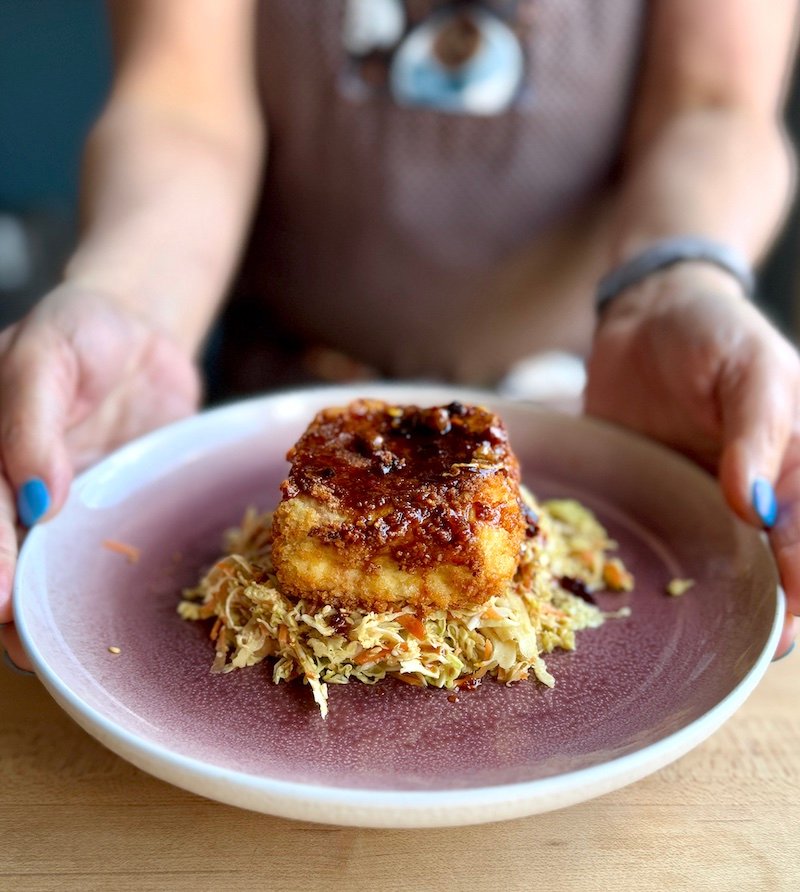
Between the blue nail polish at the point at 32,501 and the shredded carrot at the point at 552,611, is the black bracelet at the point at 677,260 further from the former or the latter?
the blue nail polish at the point at 32,501

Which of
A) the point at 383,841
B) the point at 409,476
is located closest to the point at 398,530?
the point at 409,476

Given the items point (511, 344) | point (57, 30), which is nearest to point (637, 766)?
point (511, 344)

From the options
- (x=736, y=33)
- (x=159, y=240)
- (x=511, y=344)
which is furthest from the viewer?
(x=511, y=344)

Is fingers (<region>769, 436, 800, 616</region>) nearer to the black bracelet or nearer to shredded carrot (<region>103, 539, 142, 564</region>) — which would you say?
the black bracelet

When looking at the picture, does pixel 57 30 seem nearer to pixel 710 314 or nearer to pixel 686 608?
pixel 710 314

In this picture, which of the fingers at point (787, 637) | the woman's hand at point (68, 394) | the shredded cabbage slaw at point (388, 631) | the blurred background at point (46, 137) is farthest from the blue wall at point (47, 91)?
the fingers at point (787, 637)
